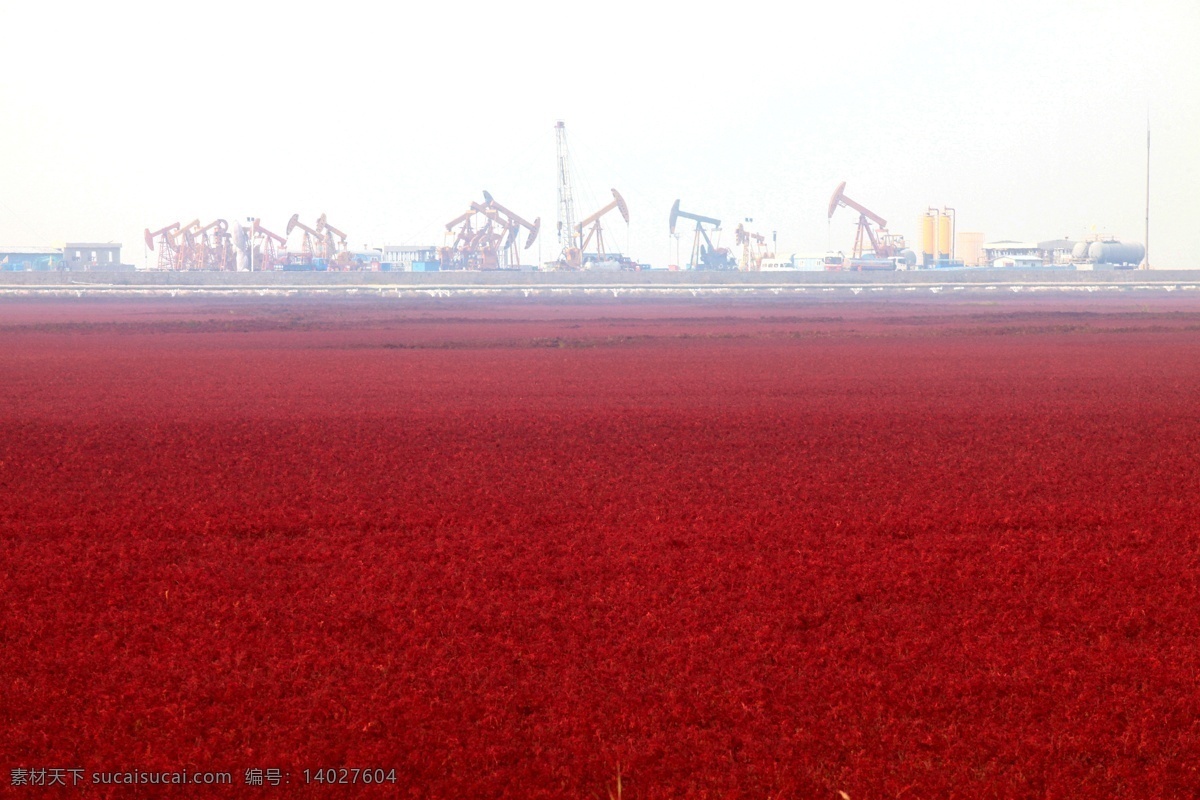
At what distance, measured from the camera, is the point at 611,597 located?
7.83 m

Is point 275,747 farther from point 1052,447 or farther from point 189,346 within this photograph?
point 189,346

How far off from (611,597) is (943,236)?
138 meters

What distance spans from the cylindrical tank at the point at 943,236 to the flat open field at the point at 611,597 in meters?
125

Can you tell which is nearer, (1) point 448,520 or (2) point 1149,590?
(2) point 1149,590

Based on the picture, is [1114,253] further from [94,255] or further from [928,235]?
[94,255]

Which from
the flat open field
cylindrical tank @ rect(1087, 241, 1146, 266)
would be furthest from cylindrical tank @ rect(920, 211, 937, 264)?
the flat open field

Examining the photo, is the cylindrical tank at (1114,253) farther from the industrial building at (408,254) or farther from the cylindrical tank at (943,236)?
the industrial building at (408,254)

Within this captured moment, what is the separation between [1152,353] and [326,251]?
112 metres

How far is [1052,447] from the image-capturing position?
13.7 meters

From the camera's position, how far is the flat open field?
18.4ft

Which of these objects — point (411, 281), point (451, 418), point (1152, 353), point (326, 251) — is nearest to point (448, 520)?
point (451, 418)

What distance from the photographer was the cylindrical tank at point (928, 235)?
5408 inches

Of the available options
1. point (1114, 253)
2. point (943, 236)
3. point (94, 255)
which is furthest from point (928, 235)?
point (94, 255)

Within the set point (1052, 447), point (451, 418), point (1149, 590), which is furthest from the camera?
point (451, 418)
